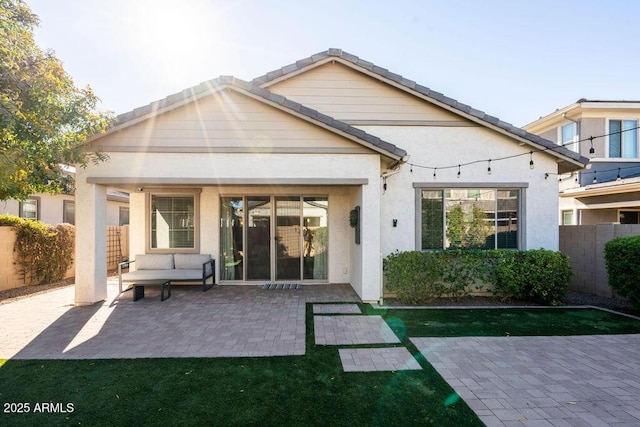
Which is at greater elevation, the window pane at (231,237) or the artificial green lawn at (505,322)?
the window pane at (231,237)

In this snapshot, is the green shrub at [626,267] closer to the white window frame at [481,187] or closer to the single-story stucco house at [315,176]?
the single-story stucco house at [315,176]

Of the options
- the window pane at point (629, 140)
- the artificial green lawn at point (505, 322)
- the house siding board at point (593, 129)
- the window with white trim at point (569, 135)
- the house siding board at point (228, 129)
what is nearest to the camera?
the artificial green lawn at point (505, 322)

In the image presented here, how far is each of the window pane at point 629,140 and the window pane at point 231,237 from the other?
47.2ft

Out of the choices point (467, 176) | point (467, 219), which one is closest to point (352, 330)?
point (467, 219)

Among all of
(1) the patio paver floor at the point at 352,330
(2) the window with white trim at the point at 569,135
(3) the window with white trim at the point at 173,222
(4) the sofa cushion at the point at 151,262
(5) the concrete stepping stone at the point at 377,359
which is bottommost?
(1) the patio paver floor at the point at 352,330

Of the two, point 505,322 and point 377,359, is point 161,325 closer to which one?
point 377,359

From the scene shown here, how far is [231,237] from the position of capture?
31.4 ft

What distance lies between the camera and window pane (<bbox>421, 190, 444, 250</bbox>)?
8.65 m

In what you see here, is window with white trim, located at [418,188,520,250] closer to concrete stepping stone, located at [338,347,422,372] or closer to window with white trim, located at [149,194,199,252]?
concrete stepping stone, located at [338,347,422,372]

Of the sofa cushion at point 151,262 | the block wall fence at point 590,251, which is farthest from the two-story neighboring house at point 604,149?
the sofa cushion at point 151,262

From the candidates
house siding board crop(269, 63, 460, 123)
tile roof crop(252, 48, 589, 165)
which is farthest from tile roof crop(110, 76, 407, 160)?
tile roof crop(252, 48, 589, 165)

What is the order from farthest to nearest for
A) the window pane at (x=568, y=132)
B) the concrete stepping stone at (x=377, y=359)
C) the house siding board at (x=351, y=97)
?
1. the window pane at (x=568, y=132)
2. the house siding board at (x=351, y=97)
3. the concrete stepping stone at (x=377, y=359)

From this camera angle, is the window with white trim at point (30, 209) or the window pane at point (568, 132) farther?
the window pane at point (568, 132)

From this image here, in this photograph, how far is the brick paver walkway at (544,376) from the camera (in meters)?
3.25
